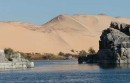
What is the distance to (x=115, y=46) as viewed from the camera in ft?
379

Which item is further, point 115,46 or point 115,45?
point 115,45

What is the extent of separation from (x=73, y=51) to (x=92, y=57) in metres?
62.4

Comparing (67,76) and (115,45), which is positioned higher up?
(115,45)

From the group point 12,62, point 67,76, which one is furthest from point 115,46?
point 67,76

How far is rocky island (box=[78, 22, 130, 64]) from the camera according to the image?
114 m

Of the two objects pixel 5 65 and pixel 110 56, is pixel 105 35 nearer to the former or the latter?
pixel 110 56

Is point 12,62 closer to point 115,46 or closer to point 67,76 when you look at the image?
point 67,76

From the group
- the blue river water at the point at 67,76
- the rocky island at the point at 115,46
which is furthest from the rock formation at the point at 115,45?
the blue river water at the point at 67,76

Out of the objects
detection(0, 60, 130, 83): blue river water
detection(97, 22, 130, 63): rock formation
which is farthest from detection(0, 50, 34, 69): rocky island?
detection(97, 22, 130, 63): rock formation

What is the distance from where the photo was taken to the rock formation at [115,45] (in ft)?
373

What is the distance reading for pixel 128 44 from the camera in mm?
114875

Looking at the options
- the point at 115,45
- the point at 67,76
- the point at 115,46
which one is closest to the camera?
the point at 67,76

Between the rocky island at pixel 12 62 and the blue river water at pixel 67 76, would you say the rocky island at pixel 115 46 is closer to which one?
the rocky island at pixel 12 62

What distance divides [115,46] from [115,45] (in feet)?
1.18
